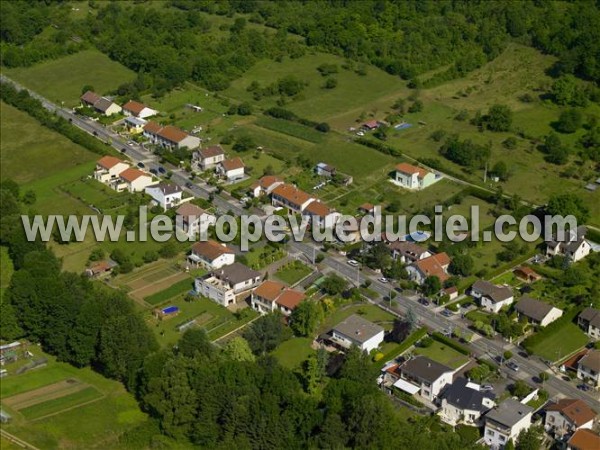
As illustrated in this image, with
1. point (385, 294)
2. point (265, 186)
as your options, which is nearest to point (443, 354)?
point (385, 294)

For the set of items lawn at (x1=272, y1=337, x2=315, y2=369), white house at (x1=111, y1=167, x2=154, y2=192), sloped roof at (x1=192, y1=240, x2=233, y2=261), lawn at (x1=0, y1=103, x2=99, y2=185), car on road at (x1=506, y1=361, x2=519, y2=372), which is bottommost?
lawn at (x1=0, y1=103, x2=99, y2=185)

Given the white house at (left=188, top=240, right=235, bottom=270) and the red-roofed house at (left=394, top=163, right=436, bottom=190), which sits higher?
the white house at (left=188, top=240, right=235, bottom=270)

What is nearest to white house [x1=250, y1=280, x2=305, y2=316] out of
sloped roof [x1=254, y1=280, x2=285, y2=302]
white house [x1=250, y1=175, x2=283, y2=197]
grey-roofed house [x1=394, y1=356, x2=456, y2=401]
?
sloped roof [x1=254, y1=280, x2=285, y2=302]

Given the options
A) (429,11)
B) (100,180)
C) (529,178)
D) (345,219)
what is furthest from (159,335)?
(429,11)

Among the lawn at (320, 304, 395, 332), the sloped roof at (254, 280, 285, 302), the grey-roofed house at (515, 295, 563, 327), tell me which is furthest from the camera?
the sloped roof at (254, 280, 285, 302)

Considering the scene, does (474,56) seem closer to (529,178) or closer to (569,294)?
(529,178)

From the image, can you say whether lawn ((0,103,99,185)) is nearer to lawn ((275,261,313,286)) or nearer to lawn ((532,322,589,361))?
lawn ((275,261,313,286))
